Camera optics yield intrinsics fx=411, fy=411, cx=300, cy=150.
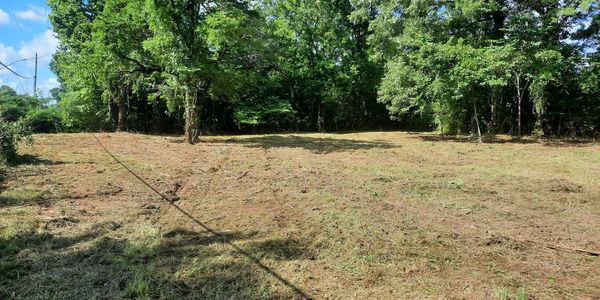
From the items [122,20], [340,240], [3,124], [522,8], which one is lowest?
[340,240]

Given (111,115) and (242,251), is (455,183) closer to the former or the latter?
(242,251)

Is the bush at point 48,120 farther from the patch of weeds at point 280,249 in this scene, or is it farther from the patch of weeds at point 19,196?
the patch of weeds at point 280,249

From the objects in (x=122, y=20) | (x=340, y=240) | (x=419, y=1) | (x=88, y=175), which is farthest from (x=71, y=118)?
(x=340, y=240)

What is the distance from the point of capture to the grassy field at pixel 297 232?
3.23 m

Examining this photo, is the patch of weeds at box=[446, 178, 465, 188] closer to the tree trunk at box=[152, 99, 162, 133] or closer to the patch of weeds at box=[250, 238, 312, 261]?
the patch of weeds at box=[250, 238, 312, 261]

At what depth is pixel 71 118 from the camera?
19.3 meters

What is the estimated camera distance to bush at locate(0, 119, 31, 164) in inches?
294

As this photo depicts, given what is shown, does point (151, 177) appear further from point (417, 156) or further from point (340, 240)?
point (417, 156)

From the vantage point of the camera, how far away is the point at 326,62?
74.2 ft

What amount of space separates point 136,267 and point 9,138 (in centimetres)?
584

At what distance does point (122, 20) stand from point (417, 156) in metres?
9.30

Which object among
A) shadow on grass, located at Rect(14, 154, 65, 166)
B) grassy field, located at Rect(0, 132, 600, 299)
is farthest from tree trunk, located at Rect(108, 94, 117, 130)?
grassy field, located at Rect(0, 132, 600, 299)

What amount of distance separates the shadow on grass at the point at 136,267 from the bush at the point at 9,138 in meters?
4.34

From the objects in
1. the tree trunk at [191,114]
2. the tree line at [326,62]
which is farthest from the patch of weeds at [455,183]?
the tree trunk at [191,114]
